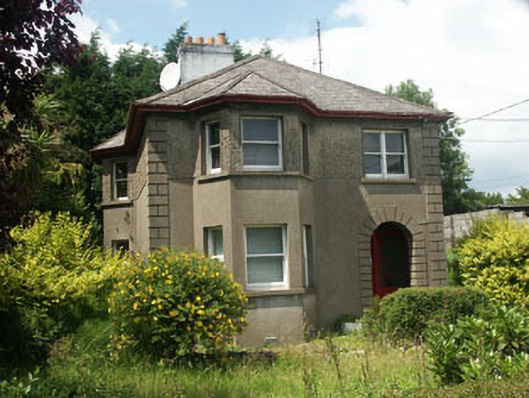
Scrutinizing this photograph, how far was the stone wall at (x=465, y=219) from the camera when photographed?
2002cm

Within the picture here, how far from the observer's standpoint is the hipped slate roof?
15.3 m

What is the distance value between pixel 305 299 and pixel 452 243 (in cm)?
997

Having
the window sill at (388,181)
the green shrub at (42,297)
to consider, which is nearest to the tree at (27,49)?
the green shrub at (42,297)

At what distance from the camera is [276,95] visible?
1517 centimetres

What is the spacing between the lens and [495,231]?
701 inches

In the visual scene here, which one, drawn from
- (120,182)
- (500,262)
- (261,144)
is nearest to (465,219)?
(500,262)

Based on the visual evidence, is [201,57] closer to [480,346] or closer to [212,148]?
[212,148]

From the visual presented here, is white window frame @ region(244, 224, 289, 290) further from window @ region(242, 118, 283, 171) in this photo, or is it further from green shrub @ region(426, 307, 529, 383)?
green shrub @ region(426, 307, 529, 383)

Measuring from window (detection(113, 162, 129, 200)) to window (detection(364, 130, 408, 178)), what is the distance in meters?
9.36

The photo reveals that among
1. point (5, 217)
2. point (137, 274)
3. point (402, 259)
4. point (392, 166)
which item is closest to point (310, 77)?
point (392, 166)

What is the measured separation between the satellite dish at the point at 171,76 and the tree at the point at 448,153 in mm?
21196

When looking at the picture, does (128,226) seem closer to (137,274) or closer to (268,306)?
(268,306)

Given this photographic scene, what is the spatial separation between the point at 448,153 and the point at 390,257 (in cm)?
2126

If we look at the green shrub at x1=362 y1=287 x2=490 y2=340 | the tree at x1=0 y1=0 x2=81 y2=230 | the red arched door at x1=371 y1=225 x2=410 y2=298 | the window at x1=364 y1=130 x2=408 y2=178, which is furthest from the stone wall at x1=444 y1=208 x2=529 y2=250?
the tree at x1=0 y1=0 x2=81 y2=230
